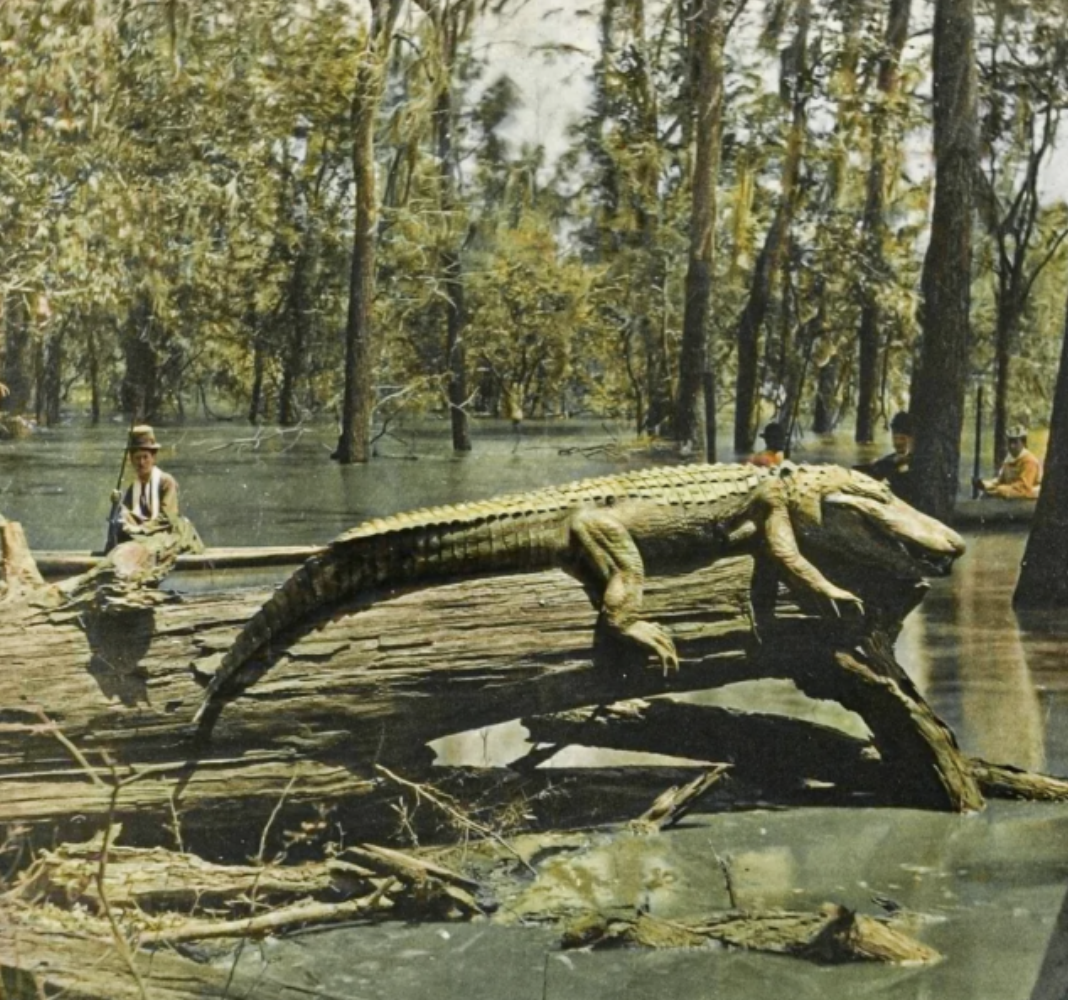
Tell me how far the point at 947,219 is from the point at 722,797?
1822 millimetres

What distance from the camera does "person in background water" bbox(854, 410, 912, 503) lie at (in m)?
4.66

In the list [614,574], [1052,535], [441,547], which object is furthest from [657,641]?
A: [1052,535]

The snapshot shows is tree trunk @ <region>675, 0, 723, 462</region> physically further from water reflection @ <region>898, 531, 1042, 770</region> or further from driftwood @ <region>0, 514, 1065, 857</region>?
water reflection @ <region>898, 531, 1042, 770</region>

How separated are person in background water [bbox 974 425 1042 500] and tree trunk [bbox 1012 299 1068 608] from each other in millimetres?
32

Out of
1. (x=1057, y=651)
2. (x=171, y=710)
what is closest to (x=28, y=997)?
(x=171, y=710)

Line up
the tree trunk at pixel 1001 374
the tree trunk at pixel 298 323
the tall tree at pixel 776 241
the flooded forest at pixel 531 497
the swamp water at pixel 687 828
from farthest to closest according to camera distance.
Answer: the tree trunk at pixel 1001 374 → the tall tree at pixel 776 241 → the tree trunk at pixel 298 323 → the flooded forest at pixel 531 497 → the swamp water at pixel 687 828

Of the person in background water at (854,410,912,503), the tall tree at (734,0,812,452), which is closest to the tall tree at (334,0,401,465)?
the tall tree at (734,0,812,452)

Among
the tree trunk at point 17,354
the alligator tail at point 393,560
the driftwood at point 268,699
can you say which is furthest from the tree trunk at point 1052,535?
the tree trunk at point 17,354

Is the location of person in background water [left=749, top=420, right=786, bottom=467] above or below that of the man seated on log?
above

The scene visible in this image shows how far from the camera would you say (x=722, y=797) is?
452 centimetres

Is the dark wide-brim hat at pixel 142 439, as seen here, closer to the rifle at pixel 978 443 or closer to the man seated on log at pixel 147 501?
the man seated on log at pixel 147 501

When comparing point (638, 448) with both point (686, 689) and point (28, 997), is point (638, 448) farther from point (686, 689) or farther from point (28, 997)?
point (28, 997)

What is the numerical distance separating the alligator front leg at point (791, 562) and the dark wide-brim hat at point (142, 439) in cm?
176

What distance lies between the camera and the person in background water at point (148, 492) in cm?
443
